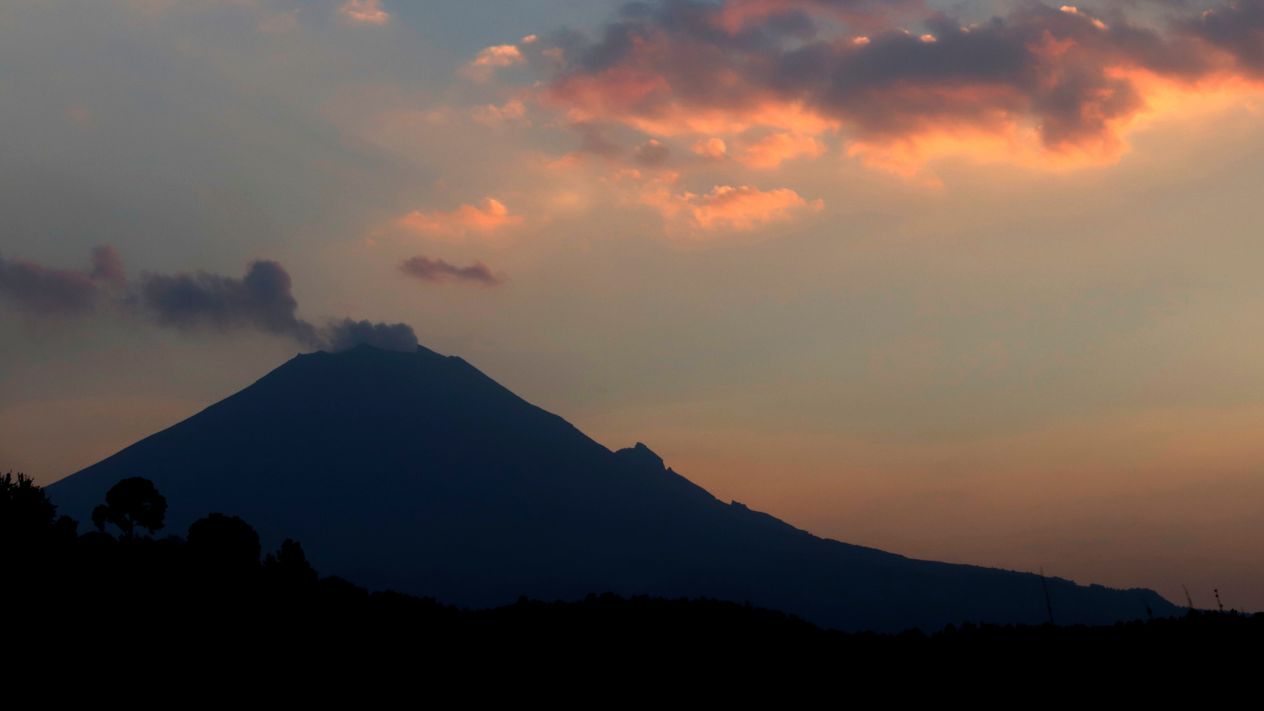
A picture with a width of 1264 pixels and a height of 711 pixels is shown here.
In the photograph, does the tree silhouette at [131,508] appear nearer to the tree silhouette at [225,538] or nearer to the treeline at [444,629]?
the tree silhouette at [225,538]

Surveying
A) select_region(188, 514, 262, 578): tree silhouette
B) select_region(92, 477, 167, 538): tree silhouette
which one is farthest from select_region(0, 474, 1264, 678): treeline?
select_region(92, 477, 167, 538): tree silhouette

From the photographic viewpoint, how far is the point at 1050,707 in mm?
49688

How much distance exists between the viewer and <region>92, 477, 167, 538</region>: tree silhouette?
115 metres

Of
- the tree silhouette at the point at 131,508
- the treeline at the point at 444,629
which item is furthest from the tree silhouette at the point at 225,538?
the treeline at the point at 444,629

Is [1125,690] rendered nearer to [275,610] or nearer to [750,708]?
[750,708]

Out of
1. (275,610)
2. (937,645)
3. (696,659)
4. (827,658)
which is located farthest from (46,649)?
(937,645)

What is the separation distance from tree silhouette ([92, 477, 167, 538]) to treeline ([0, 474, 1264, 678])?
4954 centimetres

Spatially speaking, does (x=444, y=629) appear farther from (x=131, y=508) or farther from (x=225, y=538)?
(x=131, y=508)

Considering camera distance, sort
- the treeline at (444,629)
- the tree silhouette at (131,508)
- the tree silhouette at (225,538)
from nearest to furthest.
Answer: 1. the treeline at (444,629)
2. the tree silhouette at (225,538)
3. the tree silhouette at (131,508)

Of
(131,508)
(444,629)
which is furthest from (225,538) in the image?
(444,629)

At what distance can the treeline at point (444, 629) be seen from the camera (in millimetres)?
53375

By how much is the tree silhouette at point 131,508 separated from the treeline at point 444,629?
49537mm

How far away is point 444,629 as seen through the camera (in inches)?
2347

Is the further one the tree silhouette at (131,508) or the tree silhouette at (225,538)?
the tree silhouette at (131,508)
